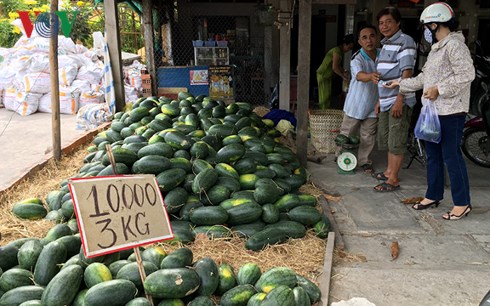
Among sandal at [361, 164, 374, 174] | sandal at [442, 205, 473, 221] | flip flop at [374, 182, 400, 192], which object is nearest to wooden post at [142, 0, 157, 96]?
sandal at [361, 164, 374, 174]

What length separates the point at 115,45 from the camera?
23.5 ft

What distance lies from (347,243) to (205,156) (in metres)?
1.57

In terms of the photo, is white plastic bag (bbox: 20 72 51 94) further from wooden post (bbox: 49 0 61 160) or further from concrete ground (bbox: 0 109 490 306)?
wooden post (bbox: 49 0 61 160)

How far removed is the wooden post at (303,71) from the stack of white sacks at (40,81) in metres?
7.04

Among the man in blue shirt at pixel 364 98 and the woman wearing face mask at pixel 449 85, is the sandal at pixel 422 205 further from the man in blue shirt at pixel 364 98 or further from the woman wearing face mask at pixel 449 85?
the man in blue shirt at pixel 364 98

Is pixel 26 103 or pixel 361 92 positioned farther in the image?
pixel 26 103

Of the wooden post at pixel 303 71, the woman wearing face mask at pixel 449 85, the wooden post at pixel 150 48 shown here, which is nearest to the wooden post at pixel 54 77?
the wooden post at pixel 303 71

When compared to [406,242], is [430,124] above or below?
above

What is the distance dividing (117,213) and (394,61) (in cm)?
365

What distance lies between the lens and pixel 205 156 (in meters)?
4.15

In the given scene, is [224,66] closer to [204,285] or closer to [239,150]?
[239,150]

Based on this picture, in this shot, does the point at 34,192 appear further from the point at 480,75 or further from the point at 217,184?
the point at 480,75

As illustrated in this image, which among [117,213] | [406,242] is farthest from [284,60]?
[117,213]

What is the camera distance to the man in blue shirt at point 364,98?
5.28m
